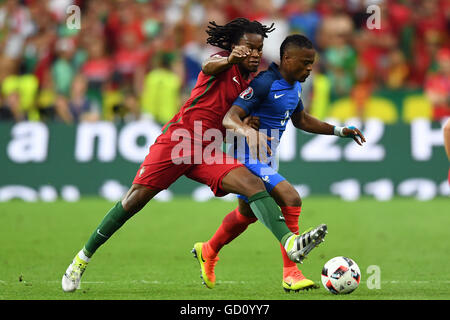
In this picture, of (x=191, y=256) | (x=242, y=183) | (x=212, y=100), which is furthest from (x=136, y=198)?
(x=191, y=256)

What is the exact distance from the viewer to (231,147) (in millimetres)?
7691

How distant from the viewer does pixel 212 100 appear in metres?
7.39

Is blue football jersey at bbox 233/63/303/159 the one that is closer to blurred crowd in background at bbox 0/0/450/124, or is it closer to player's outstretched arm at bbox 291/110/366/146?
player's outstretched arm at bbox 291/110/366/146

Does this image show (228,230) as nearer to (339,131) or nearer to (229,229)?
(229,229)

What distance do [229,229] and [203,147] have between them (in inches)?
35.9

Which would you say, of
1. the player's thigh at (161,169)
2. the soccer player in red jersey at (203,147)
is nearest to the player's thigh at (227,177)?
the soccer player in red jersey at (203,147)

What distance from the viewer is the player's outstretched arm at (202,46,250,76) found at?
6852mm

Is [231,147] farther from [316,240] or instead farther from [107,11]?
[107,11]

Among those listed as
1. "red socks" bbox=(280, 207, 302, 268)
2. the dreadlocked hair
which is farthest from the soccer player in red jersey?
"red socks" bbox=(280, 207, 302, 268)

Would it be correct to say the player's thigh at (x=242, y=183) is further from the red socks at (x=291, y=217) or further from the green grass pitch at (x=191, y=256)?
the green grass pitch at (x=191, y=256)

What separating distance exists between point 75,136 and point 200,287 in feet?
26.3

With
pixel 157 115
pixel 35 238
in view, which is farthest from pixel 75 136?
pixel 35 238

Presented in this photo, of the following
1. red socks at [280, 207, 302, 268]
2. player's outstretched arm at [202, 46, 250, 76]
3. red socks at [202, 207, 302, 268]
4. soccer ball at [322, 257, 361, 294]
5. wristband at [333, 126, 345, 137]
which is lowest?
soccer ball at [322, 257, 361, 294]

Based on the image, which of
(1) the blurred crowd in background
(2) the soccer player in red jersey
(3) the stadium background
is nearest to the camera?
(2) the soccer player in red jersey
